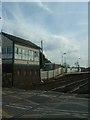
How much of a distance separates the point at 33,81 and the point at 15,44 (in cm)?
1121

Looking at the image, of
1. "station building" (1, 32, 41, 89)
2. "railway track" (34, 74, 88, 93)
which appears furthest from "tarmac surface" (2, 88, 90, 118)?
"station building" (1, 32, 41, 89)

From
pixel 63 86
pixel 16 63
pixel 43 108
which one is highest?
pixel 16 63

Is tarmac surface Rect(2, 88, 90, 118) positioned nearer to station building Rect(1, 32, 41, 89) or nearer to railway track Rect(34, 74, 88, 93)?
railway track Rect(34, 74, 88, 93)

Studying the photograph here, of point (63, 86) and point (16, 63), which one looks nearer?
point (63, 86)

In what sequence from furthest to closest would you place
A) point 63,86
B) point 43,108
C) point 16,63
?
point 16,63, point 63,86, point 43,108

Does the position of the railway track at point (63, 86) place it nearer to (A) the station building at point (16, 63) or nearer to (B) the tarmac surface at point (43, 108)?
(A) the station building at point (16, 63)

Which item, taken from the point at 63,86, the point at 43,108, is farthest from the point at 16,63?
the point at 43,108

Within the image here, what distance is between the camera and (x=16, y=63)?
5294 centimetres

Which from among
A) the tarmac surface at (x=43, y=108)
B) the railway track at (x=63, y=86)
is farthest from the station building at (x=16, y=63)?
the tarmac surface at (x=43, y=108)

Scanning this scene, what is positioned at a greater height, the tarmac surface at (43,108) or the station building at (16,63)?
the station building at (16,63)

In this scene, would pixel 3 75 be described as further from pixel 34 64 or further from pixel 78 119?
pixel 78 119

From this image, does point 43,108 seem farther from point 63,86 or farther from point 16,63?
point 16,63

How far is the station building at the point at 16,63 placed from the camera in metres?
51.2

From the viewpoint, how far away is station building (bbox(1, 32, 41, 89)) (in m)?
51.2
